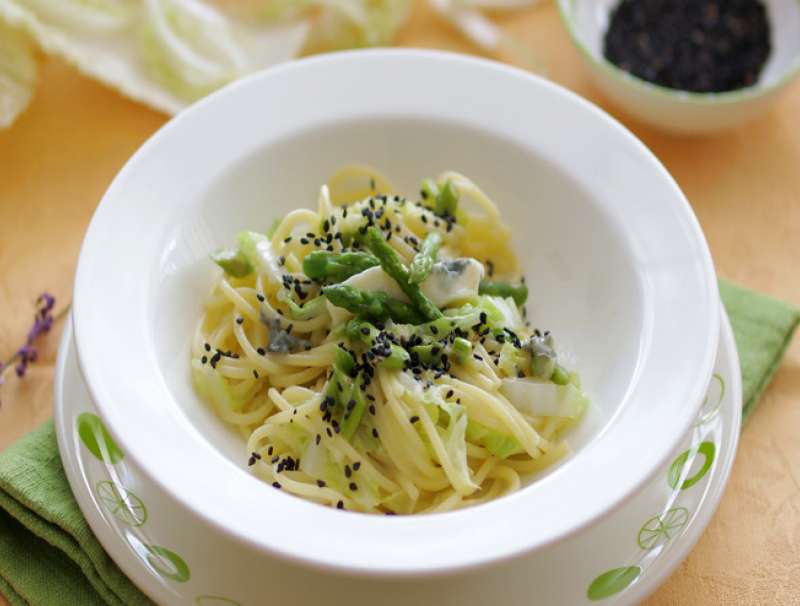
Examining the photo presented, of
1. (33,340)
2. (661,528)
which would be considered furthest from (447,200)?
(33,340)

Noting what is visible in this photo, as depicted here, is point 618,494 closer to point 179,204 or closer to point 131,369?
point 131,369

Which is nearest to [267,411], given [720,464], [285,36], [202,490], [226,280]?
[226,280]

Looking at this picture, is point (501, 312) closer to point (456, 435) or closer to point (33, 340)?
point (456, 435)

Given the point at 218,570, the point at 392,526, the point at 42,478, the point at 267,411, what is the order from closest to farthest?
1. the point at 392,526
2. the point at 218,570
3. the point at 42,478
4. the point at 267,411

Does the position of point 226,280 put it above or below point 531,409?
above

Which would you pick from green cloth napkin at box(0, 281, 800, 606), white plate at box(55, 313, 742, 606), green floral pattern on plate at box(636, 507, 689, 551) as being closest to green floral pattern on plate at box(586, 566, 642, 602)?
white plate at box(55, 313, 742, 606)

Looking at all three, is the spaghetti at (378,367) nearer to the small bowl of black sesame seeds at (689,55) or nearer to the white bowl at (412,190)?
the white bowl at (412,190)
